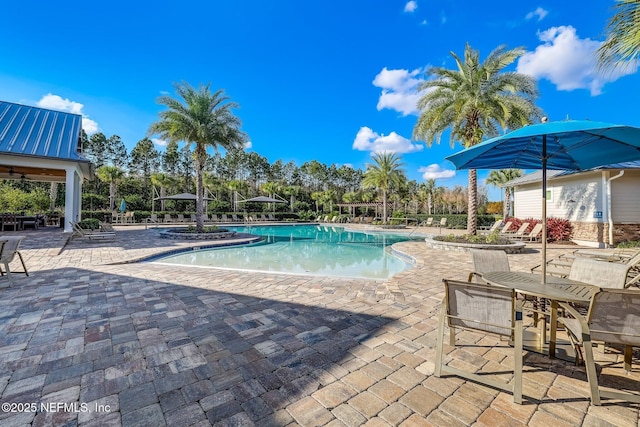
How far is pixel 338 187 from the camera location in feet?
171

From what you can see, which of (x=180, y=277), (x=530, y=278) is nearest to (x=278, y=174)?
(x=180, y=277)

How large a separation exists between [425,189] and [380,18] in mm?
28456

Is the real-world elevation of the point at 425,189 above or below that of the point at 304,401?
above

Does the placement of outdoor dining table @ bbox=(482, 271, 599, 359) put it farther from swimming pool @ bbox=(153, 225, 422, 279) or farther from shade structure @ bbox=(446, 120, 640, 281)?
swimming pool @ bbox=(153, 225, 422, 279)

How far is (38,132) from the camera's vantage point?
12836 mm

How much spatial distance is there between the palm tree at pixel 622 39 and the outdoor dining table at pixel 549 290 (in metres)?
3.85

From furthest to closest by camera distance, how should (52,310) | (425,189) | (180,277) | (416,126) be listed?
(425,189), (416,126), (180,277), (52,310)

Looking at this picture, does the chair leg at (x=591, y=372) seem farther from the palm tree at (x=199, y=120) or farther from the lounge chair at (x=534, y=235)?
the palm tree at (x=199, y=120)

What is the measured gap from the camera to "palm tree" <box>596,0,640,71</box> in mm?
3875

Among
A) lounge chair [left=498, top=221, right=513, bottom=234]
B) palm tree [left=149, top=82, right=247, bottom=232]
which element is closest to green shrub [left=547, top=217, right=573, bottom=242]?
lounge chair [left=498, top=221, right=513, bottom=234]

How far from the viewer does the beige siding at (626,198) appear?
10258 millimetres

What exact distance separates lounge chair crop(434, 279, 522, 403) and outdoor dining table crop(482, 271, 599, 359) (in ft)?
0.78

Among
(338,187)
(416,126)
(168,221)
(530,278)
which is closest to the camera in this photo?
(530,278)

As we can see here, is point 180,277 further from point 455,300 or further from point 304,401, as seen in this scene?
point 455,300
